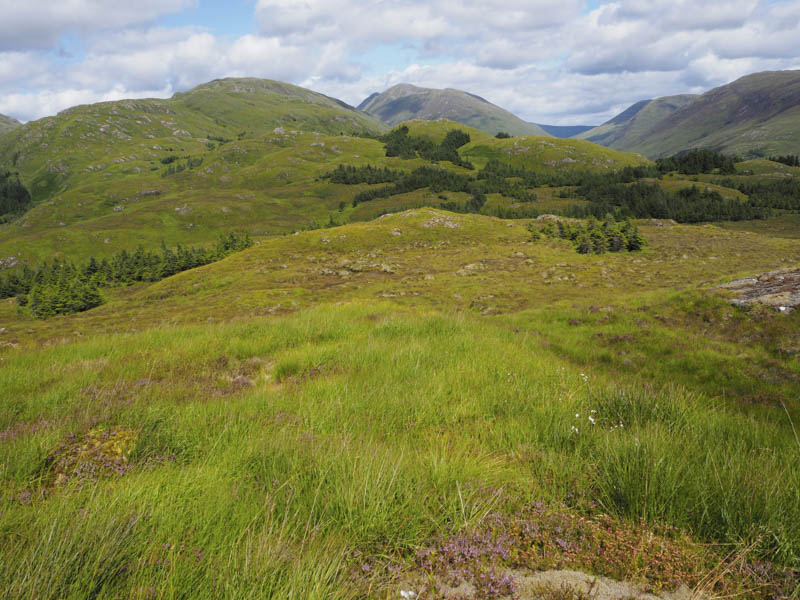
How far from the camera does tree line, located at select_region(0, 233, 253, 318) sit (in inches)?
1946

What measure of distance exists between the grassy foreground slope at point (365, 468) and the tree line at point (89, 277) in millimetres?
57136

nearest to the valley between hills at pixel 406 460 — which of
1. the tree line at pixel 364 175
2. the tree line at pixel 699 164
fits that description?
the tree line at pixel 699 164

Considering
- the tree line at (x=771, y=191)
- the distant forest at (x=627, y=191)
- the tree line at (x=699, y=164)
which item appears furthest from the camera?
the tree line at (x=699, y=164)

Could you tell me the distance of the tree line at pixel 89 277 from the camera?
49.4m

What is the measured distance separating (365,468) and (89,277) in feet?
288

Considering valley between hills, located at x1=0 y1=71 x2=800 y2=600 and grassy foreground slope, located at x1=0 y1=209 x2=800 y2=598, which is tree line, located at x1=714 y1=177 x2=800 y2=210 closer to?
valley between hills, located at x1=0 y1=71 x2=800 y2=600

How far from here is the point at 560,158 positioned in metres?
165

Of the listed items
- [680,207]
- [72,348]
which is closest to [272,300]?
→ [72,348]

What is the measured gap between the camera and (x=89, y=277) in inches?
2655

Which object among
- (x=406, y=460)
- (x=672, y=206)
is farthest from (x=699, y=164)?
(x=406, y=460)

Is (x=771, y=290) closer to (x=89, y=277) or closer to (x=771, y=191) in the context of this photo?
(x=89, y=277)

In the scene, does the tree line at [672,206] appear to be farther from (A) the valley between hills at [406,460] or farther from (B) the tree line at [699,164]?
(A) the valley between hills at [406,460]

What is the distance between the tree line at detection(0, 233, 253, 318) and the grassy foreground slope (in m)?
57.1

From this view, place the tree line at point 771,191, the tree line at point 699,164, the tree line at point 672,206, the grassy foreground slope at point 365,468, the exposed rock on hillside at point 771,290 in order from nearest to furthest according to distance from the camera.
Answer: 1. the grassy foreground slope at point 365,468
2. the exposed rock on hillside at point 771,290
3. the tree line at point 672,206
4. the tree line at point 771,191
5. the tree line at point 699,164
